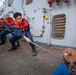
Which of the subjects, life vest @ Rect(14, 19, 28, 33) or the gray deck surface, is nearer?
the gray deck surface

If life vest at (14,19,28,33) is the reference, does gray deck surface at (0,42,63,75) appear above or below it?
below

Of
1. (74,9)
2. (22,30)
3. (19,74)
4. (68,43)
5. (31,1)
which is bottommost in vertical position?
(19,74)

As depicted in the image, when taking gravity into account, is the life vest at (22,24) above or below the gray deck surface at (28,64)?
above

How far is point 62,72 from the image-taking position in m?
1.88

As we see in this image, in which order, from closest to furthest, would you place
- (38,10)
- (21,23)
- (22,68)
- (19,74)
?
(19,74) < (22,68) < (21,23) < (38,10)

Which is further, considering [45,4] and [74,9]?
[45,4]

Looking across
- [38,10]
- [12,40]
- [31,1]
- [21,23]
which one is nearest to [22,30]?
[21,23]

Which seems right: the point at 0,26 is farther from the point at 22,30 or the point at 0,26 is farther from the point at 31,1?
the point at 22,30

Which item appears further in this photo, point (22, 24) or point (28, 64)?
point (22, 24)

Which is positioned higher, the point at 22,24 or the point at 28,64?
the point at 22,24

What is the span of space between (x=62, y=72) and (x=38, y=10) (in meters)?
5.24

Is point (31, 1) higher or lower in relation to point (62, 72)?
higher

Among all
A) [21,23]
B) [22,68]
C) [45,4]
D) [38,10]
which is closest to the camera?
[22,68]

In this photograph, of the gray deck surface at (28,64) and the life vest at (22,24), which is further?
the life vest at (22,24)
